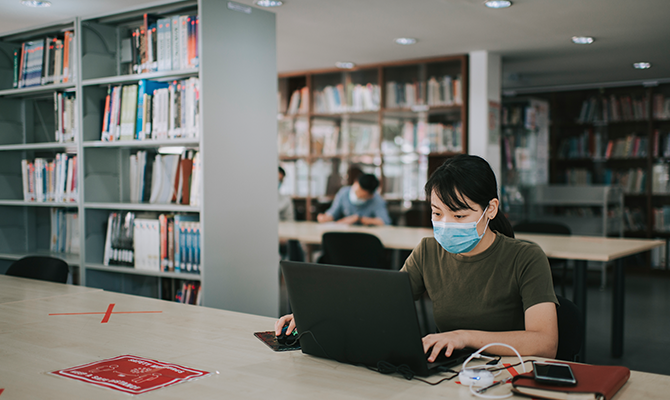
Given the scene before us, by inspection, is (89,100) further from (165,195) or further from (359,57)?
(359,57)

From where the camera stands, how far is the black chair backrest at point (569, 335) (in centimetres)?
174

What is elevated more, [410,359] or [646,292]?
[410,359]

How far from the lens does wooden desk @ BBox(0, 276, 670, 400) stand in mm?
1302

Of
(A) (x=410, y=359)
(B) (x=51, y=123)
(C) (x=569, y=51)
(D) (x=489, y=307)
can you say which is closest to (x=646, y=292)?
(C) (x=569, y=51)

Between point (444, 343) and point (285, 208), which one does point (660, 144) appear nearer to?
point (285, 208)

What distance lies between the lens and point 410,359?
1362 millimetres

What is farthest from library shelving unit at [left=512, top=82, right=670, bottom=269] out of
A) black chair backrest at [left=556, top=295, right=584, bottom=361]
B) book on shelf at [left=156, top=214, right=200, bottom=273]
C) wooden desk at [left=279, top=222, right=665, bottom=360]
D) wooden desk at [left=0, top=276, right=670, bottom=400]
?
wooden desk at [left=0, top=276, right=670, bottom=400]

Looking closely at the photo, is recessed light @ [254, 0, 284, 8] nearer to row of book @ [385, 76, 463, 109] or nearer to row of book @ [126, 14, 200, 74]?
row of book @ [126, 14, 200, 74]

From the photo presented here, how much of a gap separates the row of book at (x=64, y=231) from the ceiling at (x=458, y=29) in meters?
1.50

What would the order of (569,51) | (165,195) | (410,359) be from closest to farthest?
(410,359) < (165,195) < (569,51)

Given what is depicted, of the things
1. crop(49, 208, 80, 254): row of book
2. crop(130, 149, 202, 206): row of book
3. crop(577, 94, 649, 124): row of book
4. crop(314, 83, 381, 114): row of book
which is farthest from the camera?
crop(577, 94, 649, 124): row of book

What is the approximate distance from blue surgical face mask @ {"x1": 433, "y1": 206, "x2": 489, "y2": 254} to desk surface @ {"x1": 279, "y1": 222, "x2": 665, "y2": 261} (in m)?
1.95

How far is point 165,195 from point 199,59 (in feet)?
2.92

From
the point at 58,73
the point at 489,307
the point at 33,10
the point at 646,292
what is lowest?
the point at 646,292
